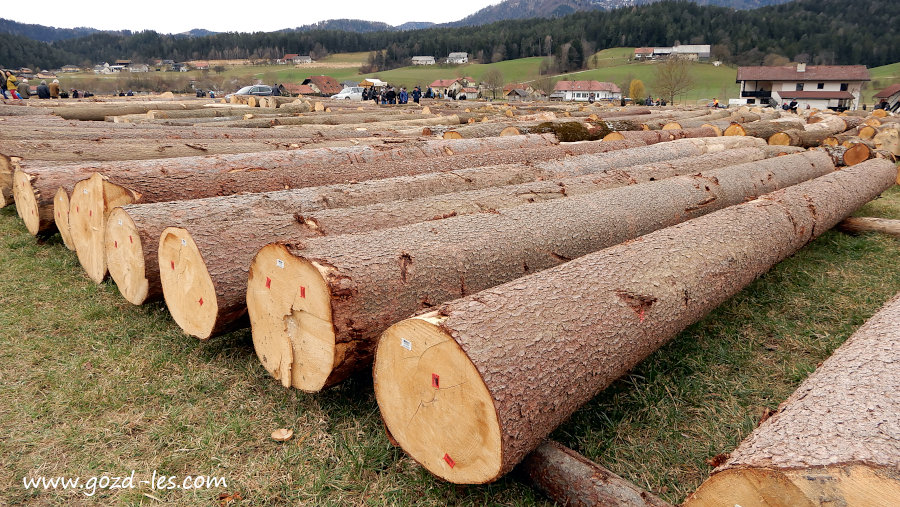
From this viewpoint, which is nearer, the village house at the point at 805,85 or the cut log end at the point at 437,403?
the cut log end at the point at 437,403

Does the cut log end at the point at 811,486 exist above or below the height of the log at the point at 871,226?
above

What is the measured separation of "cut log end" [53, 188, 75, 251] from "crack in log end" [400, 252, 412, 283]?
4.53m

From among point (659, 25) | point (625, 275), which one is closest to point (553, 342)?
point (625, 275)

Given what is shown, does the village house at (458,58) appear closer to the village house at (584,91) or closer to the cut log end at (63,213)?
the village house at (584,91)

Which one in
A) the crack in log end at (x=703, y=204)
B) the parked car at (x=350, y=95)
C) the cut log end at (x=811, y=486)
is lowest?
the cut log end at (x=811, y=486)

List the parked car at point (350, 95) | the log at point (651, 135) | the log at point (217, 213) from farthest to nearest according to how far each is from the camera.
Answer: the parked car at point (350, 95)
the log at point (651, 135)
the log at point (217, 213)

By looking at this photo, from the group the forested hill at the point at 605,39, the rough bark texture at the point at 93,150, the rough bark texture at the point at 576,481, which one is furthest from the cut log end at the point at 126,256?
the forested hill at the point at 605,39

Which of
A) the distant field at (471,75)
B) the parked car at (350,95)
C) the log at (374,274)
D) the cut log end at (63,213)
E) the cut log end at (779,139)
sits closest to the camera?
the log at (374,274)

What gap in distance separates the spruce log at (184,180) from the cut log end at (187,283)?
117 centimetres

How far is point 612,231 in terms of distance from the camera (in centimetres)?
450

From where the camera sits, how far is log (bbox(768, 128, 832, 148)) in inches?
496

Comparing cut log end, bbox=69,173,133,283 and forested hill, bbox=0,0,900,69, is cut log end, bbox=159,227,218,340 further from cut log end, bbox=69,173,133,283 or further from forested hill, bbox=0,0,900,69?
forested hill, bbox=0,0,900,69

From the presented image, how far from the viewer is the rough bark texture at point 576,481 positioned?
244 cm

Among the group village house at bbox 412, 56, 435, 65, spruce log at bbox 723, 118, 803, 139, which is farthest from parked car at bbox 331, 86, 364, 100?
village house at bbox 412, 56, 435, 65
